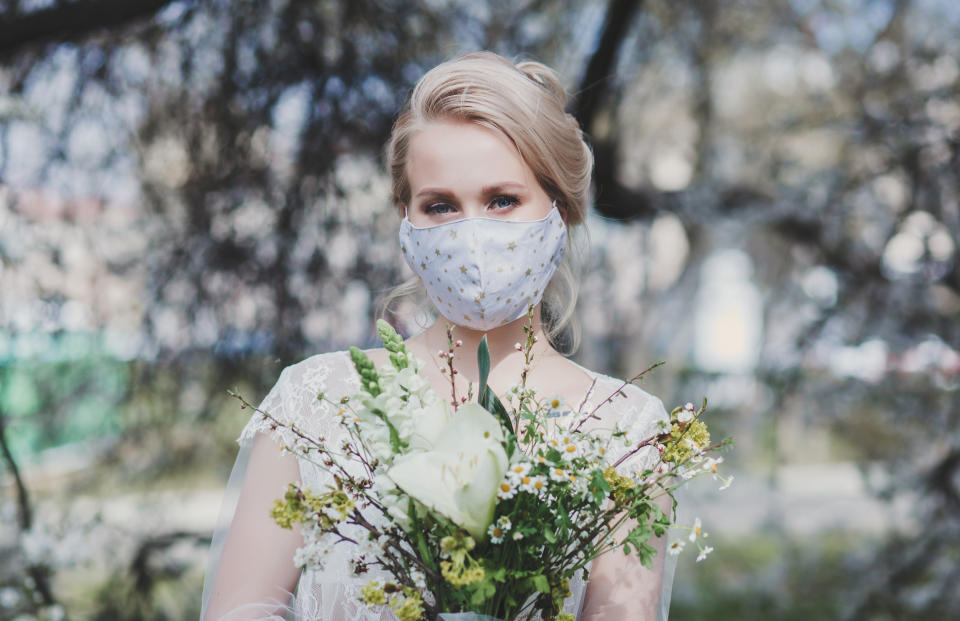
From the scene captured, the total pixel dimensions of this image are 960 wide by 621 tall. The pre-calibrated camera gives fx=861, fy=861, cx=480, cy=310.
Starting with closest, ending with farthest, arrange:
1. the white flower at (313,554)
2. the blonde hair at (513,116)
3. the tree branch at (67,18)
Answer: the white flower at (313,554)
the blonde hair at (513,116)
the tree branch at (67,18)

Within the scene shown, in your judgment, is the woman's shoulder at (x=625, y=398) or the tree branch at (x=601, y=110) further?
the tree branch at (x=601, y=110)

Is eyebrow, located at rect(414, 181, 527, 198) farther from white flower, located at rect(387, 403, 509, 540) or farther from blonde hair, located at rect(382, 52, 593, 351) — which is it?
white flower, located at rect(387, 403, 509, 540)

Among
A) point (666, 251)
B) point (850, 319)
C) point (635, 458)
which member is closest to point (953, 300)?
point (850, 319)

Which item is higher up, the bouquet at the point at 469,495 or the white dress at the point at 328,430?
the bouquet at the point at 469,495

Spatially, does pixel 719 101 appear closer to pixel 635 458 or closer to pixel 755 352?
pixel 755 352

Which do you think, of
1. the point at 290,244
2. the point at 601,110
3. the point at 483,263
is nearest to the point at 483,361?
the point at 483,263

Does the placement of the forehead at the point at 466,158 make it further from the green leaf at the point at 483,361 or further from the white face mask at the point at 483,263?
the green leaf at the point at 483,361

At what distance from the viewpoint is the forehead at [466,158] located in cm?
156

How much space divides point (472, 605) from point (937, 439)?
397 centimetres

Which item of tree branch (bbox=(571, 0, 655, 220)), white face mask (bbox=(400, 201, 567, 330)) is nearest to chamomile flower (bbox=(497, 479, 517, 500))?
white face mask (bbox=(400, 201, 567, 330))

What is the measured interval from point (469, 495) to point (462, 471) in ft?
0.10

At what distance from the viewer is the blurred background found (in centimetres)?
333

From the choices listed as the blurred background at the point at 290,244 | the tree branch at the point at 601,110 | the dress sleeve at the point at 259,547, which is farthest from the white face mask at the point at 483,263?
the tree branch at the point at 601,110

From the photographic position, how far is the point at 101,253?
346 centimetres
